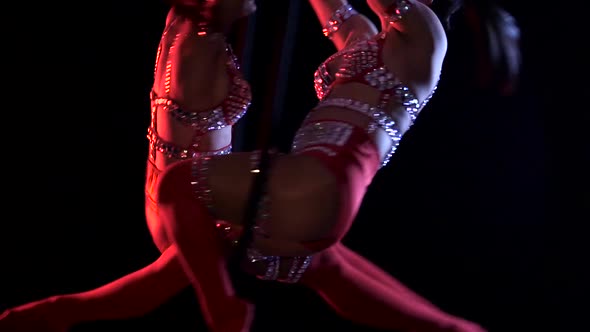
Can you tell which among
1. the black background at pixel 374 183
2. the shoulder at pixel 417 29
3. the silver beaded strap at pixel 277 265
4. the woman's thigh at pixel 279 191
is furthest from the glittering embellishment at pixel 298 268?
the black background at pixel 374 183

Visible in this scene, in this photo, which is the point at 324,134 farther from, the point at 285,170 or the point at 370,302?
the point at 370,302

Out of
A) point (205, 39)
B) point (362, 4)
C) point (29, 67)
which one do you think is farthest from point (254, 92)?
point (205, 39)

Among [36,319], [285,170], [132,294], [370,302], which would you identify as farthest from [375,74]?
[36,319]

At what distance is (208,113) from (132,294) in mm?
402

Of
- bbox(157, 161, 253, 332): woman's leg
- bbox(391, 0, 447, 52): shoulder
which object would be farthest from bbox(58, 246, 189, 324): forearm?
bbox(391, 0, 447, 52): shoulder

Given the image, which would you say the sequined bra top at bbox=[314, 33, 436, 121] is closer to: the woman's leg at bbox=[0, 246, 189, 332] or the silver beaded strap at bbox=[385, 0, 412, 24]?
the silver beaded strap at bbox=[385, 0, 412, 24]

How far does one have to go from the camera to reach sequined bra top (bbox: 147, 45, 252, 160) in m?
1.07

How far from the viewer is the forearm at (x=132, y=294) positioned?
1183 mm

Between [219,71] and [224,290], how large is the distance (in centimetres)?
39

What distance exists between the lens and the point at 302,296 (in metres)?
1.84

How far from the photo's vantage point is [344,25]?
3.72ft

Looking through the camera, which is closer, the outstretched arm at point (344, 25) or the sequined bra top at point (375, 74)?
the sequined bra top at point (375, 74)

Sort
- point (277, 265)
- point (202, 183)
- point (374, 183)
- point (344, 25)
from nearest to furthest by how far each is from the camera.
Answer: point (202, 183)
point (277, 265)
point (344, 25)
point (374, 183)

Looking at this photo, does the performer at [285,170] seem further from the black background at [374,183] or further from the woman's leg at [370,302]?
the black background at [374,183]
